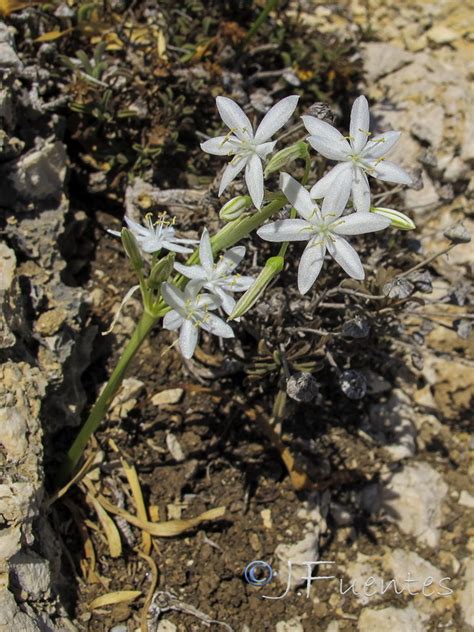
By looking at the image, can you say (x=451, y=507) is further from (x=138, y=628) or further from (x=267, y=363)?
(x=138, y=628)

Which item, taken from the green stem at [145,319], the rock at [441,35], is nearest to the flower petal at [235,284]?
the green stem at [145,319]

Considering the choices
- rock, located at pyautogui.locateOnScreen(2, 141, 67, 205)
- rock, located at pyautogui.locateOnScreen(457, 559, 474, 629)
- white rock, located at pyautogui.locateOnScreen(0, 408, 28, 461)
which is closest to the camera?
white rock, located at pyautogui.locateOnScreen(0, 408, 28, 461)

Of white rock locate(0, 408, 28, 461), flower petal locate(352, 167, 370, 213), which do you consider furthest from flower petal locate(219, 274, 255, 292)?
white rock locate(0, 408, 28, 461)

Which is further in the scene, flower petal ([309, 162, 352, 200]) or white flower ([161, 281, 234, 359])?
white flower ([161, 281, 234, 359])

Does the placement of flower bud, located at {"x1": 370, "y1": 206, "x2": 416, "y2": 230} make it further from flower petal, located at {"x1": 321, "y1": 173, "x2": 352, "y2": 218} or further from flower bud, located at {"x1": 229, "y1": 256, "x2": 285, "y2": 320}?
flower bud, located at {"x1": 229, "y1": 256, "x2": 285, "y2": 320}

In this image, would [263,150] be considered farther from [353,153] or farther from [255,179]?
[353,153]

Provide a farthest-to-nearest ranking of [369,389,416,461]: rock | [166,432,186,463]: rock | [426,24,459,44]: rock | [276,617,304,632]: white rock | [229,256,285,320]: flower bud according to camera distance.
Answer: [426,24,459,44]: rock, [369,389,416,461]: rock, [166,432,186,463]: rock, [276,617,304,632]: white rock, [229,256,285,320]: flower bud

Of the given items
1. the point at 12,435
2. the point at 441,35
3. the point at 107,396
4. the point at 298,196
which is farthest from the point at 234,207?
the point at 441,35
